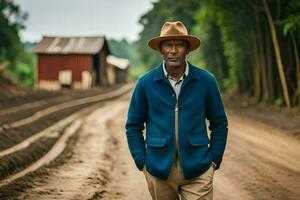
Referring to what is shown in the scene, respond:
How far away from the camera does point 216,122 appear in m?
4.20

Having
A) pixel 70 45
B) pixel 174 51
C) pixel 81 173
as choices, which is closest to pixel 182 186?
pixel 174 51

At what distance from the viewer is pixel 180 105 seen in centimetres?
405

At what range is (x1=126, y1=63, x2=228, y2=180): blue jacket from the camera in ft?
13.1

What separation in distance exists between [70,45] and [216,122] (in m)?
46.2

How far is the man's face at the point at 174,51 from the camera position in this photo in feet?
13.4

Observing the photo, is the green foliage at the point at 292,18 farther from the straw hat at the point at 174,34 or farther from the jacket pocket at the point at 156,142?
the jacket pocket at the point at 156,142

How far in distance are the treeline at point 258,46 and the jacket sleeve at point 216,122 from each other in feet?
49.7

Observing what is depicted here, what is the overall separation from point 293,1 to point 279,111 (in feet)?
14.7

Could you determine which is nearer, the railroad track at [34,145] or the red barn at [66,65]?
the railroad track at [34,145]

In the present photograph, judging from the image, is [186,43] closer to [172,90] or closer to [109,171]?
[172,90]

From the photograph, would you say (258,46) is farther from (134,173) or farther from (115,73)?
(115,73)

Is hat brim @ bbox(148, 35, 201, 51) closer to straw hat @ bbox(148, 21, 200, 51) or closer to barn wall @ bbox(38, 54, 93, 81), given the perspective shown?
straw hat @ bbox(148, 21, 200, 51)

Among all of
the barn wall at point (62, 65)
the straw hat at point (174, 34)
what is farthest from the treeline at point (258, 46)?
the straw hat at point (174, 34)

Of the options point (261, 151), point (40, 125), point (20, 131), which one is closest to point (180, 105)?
point (261, 151)
